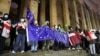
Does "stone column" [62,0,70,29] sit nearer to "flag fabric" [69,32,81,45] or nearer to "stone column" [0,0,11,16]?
"flag fabric" [69,32,81,45]

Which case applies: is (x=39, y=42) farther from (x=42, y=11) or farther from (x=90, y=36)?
(x=42, y=11)

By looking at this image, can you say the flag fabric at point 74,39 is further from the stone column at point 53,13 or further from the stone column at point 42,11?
the stone column at point 42,11

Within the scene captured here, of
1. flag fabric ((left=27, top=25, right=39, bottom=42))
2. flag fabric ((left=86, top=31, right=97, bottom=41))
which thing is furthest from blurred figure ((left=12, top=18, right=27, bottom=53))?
flag fabric ((left=86, top=31, right=97, bottom=41))

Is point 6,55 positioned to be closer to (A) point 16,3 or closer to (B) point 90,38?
(B) point 90,38

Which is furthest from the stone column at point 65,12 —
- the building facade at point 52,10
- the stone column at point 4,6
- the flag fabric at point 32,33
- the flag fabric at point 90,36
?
the flag fabric at point 32,33

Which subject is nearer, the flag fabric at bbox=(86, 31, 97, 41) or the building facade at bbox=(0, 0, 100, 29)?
the flag fabric at bbox=(86, 31, 97, 41)

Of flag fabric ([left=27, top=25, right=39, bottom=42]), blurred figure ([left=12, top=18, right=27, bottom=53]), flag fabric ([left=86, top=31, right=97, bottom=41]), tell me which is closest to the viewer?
blurred figure ([left=12, top=18, right=27, bottom=53])

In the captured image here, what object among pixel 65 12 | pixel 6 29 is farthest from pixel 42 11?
pixel 6 29

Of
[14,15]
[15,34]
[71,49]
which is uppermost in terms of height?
[14,15]

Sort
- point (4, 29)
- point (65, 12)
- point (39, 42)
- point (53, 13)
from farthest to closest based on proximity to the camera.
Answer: point (65, 12) < point (53, 13) < point (39, 42) < point (4, 29)

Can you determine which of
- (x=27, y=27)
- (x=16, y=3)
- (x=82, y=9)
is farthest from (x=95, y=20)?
(x=27, y=27)

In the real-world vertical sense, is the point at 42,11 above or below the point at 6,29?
above

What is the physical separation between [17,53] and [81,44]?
5200 millimetres

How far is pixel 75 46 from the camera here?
14.0 metres
